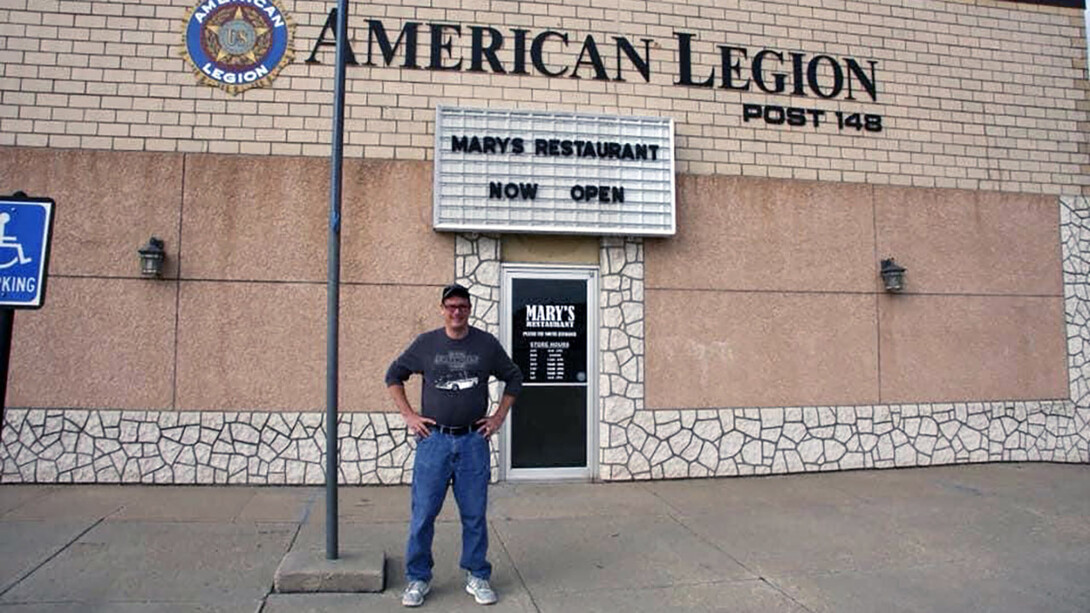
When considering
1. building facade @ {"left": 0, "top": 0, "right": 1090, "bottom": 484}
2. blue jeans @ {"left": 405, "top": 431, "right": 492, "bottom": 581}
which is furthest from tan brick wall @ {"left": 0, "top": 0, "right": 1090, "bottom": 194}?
blue jeans @ {"left": 405, "top": 431, "right": 492, "bottom": 581}

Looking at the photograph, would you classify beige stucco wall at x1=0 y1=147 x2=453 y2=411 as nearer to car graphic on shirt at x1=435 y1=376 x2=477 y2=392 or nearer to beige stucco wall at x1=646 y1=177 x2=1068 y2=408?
beige stucco wall at x1=646 y1=177 x2=1068 y2=408

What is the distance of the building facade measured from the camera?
23.2 feet

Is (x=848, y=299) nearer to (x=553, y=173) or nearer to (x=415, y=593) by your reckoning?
(x=553, y=173)

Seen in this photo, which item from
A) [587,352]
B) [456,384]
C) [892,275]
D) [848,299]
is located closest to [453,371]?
[456,384]

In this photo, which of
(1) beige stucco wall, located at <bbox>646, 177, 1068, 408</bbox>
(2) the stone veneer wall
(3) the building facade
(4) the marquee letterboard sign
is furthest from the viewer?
(1) beige stucco wall, located at <bbox>646, 177, 1068, 408</bbox>

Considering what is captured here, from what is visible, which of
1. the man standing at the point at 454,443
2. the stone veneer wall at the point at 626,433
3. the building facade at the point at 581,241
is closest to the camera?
the man standing at the point at 454,443

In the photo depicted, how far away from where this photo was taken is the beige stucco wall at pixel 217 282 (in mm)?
6996

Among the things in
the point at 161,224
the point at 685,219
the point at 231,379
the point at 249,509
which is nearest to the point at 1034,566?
the point at 685,219

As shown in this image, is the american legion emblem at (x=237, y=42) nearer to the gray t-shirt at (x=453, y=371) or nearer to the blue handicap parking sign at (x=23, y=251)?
the blue handicap parking sign at (x=23, y=251)

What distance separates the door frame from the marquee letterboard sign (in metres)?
0.45

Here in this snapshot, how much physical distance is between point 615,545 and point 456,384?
2.06 meters

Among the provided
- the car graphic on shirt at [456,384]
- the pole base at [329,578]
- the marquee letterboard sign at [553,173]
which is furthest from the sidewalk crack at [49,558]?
the marquee letterboard sign at [553,173]

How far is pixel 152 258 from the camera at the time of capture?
22.8ft

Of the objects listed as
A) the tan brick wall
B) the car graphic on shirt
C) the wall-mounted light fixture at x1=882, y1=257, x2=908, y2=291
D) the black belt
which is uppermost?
the tan brick wall
